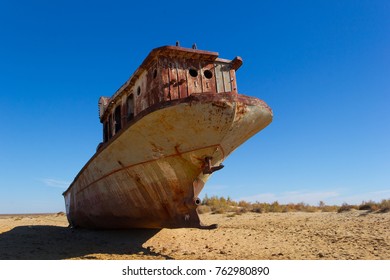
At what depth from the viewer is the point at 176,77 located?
6148mm

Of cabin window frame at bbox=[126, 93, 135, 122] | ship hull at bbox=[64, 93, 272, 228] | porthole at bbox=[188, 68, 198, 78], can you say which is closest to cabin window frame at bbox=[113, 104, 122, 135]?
cabin window frame at bbox=[126, 93, 135, 122]

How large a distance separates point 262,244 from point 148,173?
9.60 feet

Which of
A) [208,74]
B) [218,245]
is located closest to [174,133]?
[208,74]

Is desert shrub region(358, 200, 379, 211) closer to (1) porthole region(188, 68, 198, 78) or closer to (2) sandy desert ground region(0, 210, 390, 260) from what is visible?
(2) sandy desert ground region(0, 210, 390, 260)

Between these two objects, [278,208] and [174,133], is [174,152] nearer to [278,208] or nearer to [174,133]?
[174,133]

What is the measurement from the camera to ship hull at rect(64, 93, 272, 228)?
17.3 feet

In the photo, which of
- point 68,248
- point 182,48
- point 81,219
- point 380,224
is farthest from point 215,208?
point 182,48

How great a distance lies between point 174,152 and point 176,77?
148 cm

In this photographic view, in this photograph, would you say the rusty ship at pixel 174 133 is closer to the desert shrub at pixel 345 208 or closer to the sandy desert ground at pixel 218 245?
the sandy desert ground at pixel 218 245

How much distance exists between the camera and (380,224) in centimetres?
830

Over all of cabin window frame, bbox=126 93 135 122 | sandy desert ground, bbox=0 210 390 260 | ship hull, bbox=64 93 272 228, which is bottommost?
sandy desert ground, bbox=0 210 390 260

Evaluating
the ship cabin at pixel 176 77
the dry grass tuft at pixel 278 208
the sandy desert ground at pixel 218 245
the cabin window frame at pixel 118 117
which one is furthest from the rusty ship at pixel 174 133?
the dry grass tuft at pixel 278 208

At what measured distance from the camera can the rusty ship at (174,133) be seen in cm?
533

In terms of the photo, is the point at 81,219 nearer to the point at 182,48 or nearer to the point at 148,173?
the point at 148,173
